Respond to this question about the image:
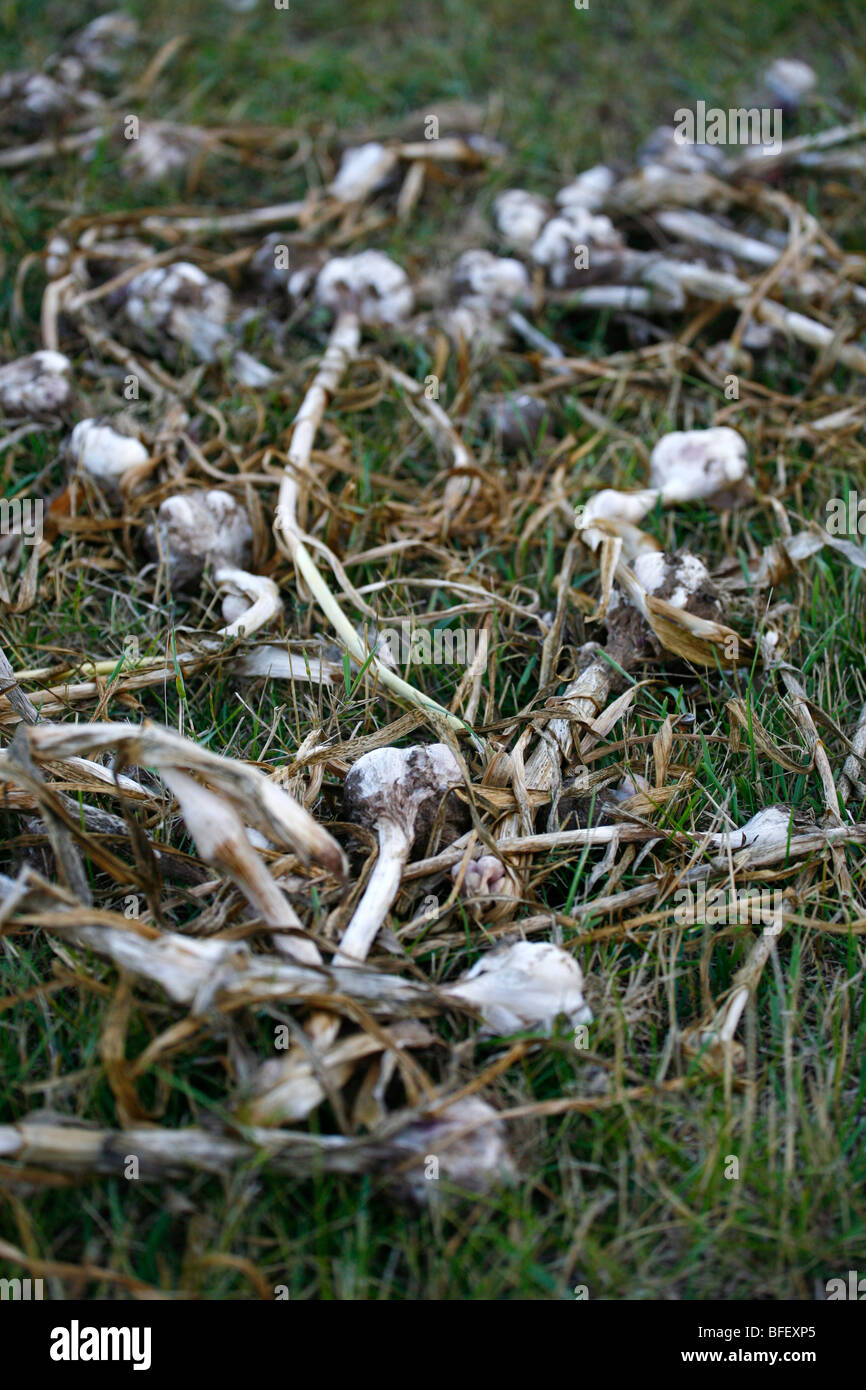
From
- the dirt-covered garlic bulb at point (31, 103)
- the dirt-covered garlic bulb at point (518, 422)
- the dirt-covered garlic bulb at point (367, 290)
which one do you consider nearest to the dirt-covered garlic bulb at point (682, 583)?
the dirt-covered garlic bulb at point (518, 422)

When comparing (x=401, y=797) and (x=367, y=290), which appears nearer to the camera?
(x=401, y=797)

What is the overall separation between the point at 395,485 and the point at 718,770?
3.31 feet

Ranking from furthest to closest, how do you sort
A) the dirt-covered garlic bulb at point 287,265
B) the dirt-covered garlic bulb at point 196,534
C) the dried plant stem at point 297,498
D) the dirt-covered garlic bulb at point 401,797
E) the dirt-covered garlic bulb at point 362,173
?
the dirt-covered garlic bulb at point 362,173, the dirt-covered garlic bulb at point 287,265, the dirt-covered garlic bulb at point 196,534, the dried plant stem at point 297,498, the dirt-covered garlic bulb at point 401,797

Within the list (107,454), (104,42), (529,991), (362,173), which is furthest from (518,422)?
(104,42)

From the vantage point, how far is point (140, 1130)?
4.27ft

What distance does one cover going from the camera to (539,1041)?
4.70 feet

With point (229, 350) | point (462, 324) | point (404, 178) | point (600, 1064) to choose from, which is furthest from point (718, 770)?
point (404, 178)

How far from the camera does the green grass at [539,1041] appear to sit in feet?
4.26

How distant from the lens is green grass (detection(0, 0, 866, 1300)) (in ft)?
4.26

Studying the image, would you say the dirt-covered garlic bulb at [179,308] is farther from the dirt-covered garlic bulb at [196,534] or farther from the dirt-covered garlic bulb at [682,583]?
the dirt-covered garlic bulb at [682,583]

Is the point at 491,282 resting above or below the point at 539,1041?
above

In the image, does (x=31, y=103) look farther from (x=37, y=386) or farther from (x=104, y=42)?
(x=37, y=386)

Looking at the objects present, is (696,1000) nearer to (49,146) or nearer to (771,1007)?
(771,1007)

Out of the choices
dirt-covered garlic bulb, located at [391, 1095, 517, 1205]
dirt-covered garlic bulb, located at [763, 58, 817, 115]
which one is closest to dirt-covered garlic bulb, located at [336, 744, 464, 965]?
dirt-covered garlic bulb, located at [391, 1095, 517, 1205]
